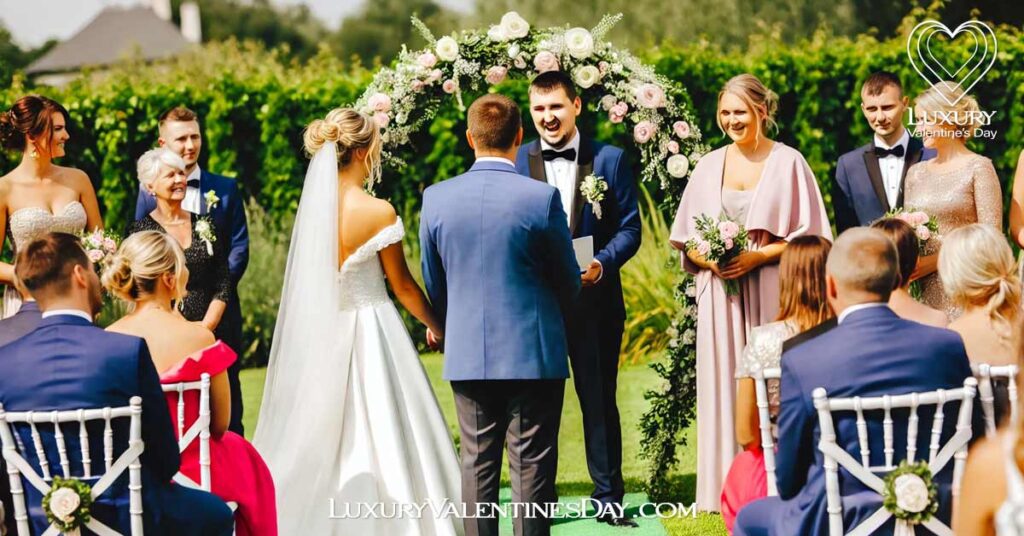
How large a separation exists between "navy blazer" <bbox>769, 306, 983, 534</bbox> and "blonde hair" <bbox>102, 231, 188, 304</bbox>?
7.61 feet

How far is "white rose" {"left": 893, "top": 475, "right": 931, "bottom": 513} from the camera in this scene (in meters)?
3.69

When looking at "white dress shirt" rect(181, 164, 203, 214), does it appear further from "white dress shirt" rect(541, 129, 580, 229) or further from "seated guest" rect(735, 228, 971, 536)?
"seated guest" rect(735, 228, 971, 536)

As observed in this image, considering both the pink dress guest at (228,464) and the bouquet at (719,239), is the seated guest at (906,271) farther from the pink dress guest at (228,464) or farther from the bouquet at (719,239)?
the pink dress guest at (228,464)

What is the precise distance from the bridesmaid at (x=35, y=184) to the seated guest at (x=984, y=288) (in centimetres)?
437

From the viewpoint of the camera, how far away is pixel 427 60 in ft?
21.6

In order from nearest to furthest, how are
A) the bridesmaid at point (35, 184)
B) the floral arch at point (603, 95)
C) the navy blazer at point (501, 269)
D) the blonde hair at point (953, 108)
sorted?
1. the navy blazer at point (501, 269)
2. the blonde hair at point (953, 108)
3. the bridesmaid at point (35, 184)
4. the floral arch at point (603, 95)

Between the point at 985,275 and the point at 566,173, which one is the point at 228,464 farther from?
the point at 985,275

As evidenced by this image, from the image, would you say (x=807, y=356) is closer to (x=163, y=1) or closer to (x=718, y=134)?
(x=718, y=134)

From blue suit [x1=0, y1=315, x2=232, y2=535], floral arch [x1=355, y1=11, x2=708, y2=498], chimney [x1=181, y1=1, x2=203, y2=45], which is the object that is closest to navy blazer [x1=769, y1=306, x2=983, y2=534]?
blue suit [x1=0, y1=315, x2=232, y2=535]

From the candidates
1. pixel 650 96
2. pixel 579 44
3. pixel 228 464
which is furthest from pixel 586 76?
pixel 228 464

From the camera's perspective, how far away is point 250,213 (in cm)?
1162

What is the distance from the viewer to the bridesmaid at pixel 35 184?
634 centimetres

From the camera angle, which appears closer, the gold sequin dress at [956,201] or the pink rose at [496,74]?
the gold sequin dress at [956,201]

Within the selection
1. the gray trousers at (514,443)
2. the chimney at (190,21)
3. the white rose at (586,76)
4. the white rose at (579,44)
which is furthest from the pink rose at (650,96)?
the chimney at (190,21)
